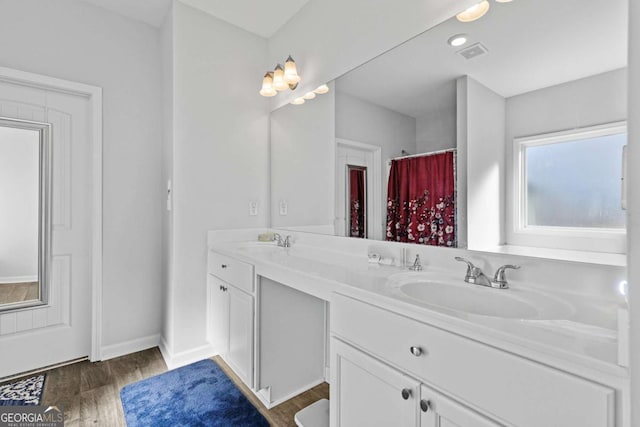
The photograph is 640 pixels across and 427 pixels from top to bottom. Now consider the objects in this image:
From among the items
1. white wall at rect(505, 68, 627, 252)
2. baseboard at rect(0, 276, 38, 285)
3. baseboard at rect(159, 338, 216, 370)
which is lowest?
baseboard at rect(159, 338, 216, 370)

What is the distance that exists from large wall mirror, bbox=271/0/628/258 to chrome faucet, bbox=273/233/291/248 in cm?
32

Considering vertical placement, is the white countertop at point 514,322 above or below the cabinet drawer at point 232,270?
above

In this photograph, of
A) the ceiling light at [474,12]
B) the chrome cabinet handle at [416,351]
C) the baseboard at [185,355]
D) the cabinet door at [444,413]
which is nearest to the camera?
the cabinet door at [444,413]

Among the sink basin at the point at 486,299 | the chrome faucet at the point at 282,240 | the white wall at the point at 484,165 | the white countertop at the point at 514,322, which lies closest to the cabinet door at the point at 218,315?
the chrome faucet at the point at 282,240

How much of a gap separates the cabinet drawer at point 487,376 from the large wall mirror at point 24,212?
90.0 inches

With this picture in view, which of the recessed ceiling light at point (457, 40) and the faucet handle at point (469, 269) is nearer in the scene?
the faucet handle at point (469, 269)

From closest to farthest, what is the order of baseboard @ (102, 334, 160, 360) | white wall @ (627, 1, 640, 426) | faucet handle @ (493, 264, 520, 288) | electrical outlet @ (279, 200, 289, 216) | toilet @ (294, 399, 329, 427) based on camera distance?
white wall @ (627, 1, 640, 426)
faucet handle @ (493, 264, 520, 288)
toilet @ (294, 399, 329, 427)
baseboard @ (102, 334, 160, 360)
electrical outlet @ (279, 200, 289, 216)

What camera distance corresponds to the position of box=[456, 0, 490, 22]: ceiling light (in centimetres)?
121

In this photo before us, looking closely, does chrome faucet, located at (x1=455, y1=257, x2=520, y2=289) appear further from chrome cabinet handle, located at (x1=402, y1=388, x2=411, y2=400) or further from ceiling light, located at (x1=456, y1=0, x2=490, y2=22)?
ceiling light, located at (x1=456, y1=0, x2=490, y2=22)

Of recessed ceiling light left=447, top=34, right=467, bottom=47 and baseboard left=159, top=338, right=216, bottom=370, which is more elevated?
recessed ceiling light left=447, top=34, right=467, bottom=47

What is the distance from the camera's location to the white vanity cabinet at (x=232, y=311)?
5.70 feet

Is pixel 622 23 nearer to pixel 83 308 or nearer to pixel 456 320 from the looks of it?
pixel 456 320

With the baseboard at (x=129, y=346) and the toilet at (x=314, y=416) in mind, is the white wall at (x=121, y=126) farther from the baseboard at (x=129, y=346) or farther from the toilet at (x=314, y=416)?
the toilet at (x=314, y=416)

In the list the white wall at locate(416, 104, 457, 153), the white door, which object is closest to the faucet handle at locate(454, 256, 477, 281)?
the white wall at locate(416, 104, 457, 153)
